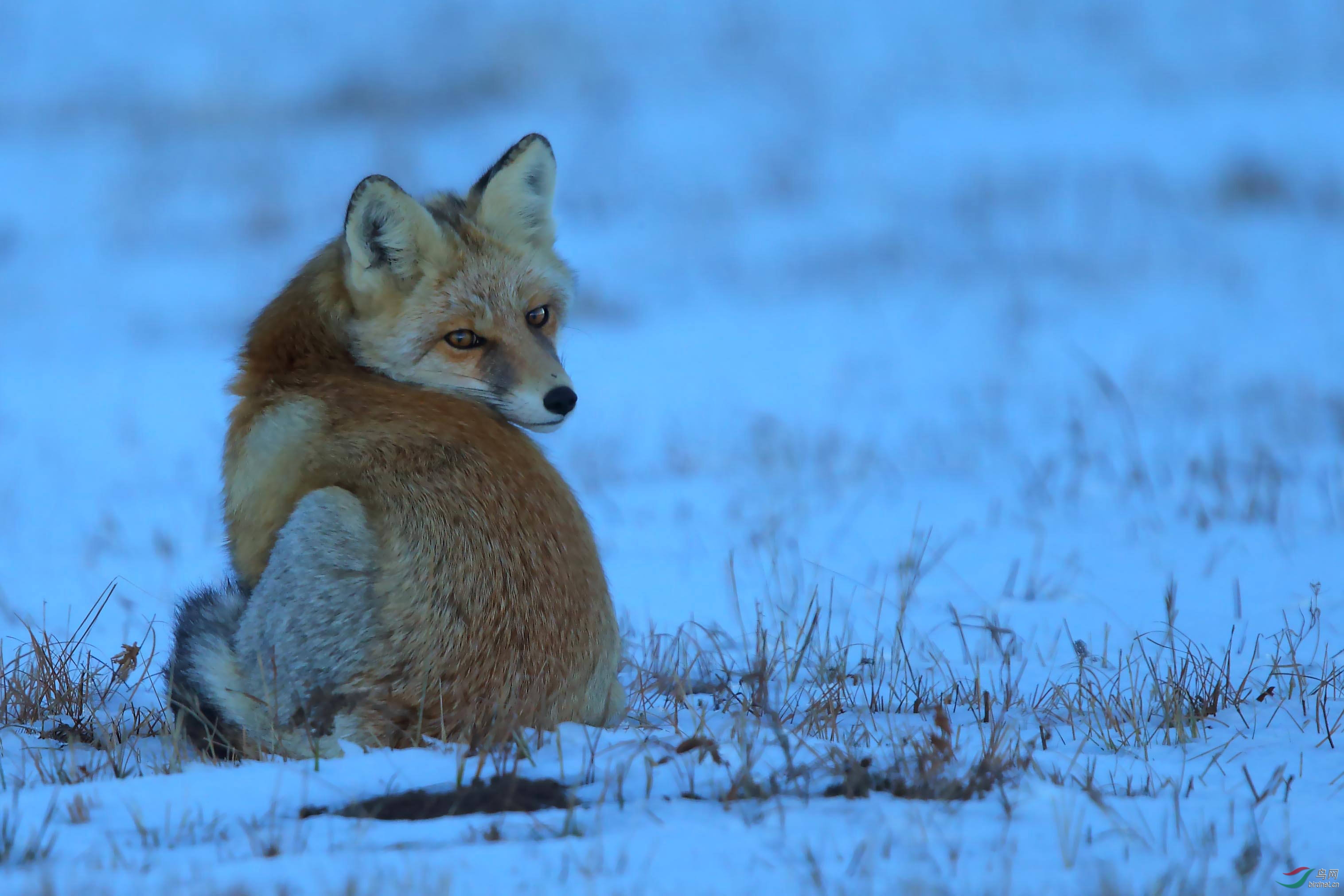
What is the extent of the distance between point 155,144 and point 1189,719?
1028 inches

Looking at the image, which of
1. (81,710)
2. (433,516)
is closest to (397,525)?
(433,516)

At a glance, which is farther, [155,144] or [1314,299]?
[155,144]

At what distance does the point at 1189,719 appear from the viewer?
4148 millimetres

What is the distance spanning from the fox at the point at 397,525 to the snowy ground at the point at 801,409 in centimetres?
23

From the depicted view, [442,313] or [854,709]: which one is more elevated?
[442,313]

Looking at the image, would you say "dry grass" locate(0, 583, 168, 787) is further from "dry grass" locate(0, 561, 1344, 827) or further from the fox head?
the fox head

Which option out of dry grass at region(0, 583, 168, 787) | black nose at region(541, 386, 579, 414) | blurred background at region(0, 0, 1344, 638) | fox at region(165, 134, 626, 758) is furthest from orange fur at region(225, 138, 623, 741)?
blurred background at region(0, 0, 1344, 638)

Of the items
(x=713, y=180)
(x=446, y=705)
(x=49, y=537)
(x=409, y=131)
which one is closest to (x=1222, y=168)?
(x=713, y=180)

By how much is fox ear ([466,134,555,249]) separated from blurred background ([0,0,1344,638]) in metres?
2.37

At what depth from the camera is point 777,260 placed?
64.1ft

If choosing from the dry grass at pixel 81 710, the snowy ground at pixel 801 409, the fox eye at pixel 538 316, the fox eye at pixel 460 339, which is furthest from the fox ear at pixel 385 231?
the snowy ground at pixel 801 409

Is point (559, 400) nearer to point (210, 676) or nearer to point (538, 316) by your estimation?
point (538, 316)

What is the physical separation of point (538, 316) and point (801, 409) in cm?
822

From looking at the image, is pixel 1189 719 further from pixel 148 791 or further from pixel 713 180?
pixel 713 180
